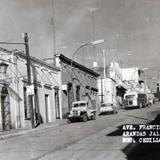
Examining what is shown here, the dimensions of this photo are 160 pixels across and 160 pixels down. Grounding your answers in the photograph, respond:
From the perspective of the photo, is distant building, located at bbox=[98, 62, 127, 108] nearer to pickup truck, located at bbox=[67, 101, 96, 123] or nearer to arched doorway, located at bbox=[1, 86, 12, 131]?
pickup truck, located at bbox=[67, 101, 96, 123]

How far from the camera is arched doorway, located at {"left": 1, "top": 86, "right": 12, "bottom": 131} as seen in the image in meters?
24.8

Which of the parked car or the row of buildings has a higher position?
the row of buildings

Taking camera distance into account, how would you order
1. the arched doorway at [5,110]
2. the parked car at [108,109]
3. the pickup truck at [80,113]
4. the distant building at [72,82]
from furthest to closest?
the parked car at [108,109] → the distant building at [72,82] → the pickup truck at [80,113] → the arched doorway at [5,110]

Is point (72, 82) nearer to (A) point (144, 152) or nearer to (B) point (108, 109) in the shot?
(B) point (108, 109)

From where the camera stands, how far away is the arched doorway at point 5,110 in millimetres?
24825

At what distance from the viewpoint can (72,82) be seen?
137 ft

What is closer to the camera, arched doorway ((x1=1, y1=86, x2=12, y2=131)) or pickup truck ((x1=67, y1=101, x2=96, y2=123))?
arched doorway ((x1=1, y1=86, x2=12, y2=131))

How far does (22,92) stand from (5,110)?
2967mm

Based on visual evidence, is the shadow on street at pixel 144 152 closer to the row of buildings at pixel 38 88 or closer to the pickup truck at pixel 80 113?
the row of buildings at pixel 38 88
